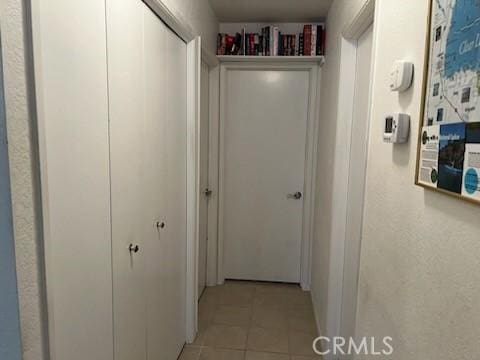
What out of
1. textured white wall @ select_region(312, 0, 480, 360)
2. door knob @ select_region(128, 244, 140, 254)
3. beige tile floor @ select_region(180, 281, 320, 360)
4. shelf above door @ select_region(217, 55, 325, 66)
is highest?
shelf above door @ select_region(217, 55, 325, 66)

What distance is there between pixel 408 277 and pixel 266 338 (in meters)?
1.64

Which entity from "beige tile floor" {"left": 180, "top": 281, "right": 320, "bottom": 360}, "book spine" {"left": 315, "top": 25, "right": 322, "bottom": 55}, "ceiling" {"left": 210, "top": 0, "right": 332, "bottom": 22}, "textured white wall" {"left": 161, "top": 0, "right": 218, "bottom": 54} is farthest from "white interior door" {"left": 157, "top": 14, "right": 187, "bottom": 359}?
"book spine" {"left": 315, "top": 25, "right": 322, "bottom": 55}

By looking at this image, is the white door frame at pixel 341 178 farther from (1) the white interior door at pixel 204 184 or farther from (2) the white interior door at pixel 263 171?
(1) the white interior door at pixel 204 184

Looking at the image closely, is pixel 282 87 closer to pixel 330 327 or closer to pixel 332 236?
pixel 332 236

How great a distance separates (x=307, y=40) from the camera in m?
2.72

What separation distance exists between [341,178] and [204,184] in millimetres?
1315

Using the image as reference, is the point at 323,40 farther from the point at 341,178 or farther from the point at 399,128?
the point at 399,128

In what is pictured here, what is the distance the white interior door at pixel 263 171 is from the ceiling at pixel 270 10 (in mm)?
427

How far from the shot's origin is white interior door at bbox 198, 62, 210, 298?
109 inches

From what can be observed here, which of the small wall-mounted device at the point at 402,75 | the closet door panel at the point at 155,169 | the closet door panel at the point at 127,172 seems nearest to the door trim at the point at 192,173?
the closet door panel at the point at 155,169

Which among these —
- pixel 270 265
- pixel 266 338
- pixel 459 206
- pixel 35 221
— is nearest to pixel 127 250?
pixel 35 221

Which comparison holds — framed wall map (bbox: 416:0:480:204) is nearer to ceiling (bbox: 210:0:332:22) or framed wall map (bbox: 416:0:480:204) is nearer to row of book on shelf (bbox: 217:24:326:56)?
ceiling (bbox: 210:0:332:22)

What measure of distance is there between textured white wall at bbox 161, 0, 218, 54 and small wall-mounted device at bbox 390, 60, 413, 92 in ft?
3.56

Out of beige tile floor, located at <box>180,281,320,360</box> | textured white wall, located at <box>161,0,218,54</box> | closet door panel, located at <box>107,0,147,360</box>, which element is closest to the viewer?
closet door panel, located at <box>107,0,147,360</box>
